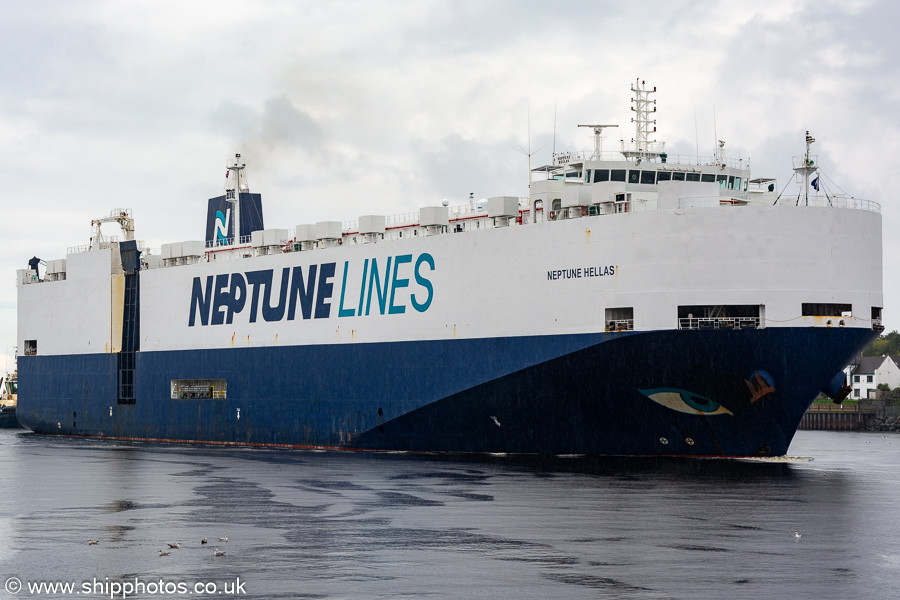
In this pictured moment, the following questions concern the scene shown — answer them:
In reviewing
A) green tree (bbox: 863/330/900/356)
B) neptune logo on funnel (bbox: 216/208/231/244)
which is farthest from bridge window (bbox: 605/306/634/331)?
green tree (bbox: 863/330/900/356)

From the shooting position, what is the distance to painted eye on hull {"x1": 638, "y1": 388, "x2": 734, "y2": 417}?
35.2 m

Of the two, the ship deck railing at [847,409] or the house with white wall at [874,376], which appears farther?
the house with white wall at [874,376]

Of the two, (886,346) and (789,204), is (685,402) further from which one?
(886,346)

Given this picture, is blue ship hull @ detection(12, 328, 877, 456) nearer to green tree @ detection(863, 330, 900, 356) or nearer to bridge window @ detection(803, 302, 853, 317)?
bridge window @ detection(803, 302, 853, 317)

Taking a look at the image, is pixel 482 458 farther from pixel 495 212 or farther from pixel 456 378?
pixel 495 212

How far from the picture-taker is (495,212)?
133 feet

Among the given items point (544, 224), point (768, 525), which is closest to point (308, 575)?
point (768, 525)

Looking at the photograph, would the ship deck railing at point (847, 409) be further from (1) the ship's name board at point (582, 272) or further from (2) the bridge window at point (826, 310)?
(1) the ship's name board at point (582, 272)

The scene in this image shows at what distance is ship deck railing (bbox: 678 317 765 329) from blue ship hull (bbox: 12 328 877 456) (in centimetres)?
31

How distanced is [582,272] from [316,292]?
43.6 feet

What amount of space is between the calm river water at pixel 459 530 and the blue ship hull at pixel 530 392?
1438mm

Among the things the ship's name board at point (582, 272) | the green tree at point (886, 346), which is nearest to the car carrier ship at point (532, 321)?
the ship's name board at point (582, 272)

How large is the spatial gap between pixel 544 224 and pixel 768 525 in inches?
680

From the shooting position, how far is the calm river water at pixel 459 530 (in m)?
16.8
